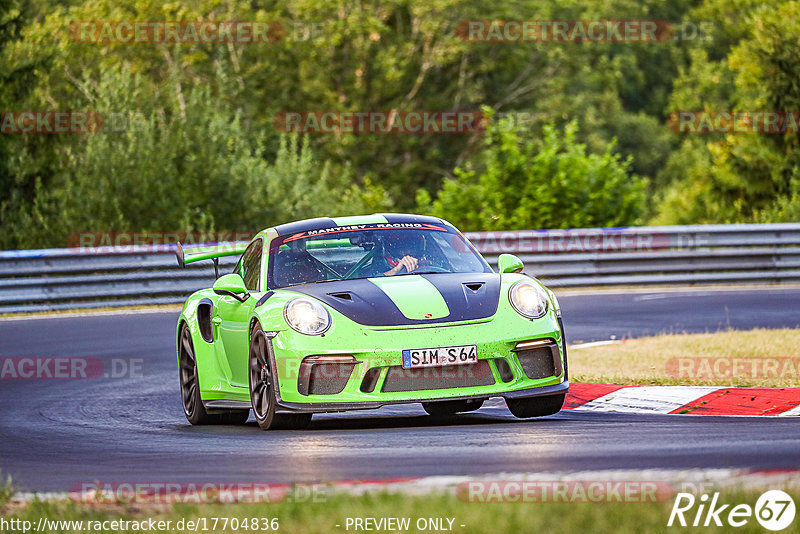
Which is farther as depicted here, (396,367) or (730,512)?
(396,367)

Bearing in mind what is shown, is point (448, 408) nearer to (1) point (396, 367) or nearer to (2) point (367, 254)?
(2) point (367, 254)

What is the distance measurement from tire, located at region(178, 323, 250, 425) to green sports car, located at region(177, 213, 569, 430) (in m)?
0.25

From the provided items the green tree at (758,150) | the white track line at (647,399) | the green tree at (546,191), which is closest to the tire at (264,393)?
the white track line at (647,399)

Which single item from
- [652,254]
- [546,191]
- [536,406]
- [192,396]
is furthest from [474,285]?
[546,191]

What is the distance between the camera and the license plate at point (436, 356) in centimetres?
845

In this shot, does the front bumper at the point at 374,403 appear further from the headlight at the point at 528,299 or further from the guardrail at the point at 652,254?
the guardrail at the point at 652,254

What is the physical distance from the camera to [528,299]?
8.98m

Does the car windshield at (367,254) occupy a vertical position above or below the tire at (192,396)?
above

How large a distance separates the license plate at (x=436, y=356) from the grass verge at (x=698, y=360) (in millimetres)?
2920

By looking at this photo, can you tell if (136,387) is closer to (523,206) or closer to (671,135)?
(523,206)

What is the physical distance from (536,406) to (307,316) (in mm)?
1647

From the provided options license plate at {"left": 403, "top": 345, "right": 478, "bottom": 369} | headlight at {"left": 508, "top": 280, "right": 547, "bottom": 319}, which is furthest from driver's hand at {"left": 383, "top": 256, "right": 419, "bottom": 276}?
license plate at {"left": 403, "top": 345, "right": 478, "bottom": 369}

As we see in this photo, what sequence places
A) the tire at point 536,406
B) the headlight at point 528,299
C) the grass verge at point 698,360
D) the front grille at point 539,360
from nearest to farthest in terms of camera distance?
the front grille at point 539,360, the headlight at point 528,299, the tire at point 536,406, the grass verge at point 698,360

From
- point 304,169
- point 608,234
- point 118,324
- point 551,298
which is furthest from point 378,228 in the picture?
point 304,169
